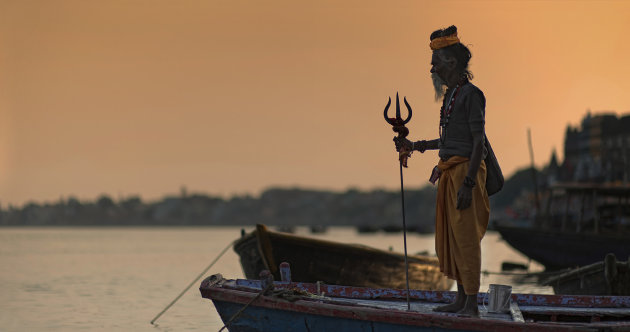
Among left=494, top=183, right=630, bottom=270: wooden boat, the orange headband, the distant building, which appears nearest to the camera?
the orange headband

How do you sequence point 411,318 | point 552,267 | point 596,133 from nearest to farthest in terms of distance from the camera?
point 411,318 → point 552,267 → point 596,133

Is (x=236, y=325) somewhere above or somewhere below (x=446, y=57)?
below

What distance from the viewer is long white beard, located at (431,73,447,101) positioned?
895cm

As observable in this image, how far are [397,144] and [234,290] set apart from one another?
2517mm

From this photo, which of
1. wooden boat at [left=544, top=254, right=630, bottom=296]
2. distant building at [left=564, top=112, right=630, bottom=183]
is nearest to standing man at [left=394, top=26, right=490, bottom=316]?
wooden boat at [left=544, top=254, right=630, bottom=296]

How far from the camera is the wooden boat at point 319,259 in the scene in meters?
18.8

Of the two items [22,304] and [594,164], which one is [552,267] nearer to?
[22,304]

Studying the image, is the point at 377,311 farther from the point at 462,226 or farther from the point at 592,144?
the point at 592,144

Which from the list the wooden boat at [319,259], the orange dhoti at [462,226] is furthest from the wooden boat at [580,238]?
the orange dhoti at [462,226]

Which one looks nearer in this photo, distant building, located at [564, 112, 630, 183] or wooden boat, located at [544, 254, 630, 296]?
wooden boat, located at [544, 254, 630, 296]

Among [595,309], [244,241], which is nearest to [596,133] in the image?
[244,241]

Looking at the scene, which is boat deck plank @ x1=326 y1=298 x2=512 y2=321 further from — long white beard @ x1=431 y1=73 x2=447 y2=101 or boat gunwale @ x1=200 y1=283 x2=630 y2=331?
long white beard @ x1=431 y1=73 x2=447 y2=101

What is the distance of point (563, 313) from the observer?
10250mm

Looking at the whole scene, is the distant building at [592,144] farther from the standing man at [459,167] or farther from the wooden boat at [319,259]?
the standing man at [459,167]
